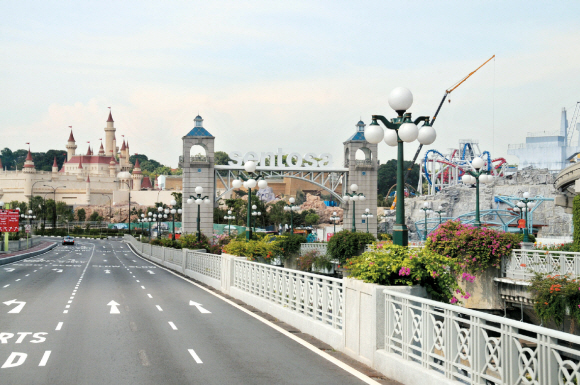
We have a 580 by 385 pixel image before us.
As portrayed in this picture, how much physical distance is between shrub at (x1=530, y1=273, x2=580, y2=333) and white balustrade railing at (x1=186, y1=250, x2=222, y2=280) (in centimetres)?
1189

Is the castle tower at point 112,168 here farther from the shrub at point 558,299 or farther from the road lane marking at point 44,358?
the road lane marking at point 44,358

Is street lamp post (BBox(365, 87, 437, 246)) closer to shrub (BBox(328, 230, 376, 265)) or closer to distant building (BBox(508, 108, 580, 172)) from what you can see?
shrub (BBox(328, 230, 376, 265))

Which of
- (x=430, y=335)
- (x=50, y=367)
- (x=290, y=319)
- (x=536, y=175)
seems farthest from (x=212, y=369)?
(x=536, y=175)

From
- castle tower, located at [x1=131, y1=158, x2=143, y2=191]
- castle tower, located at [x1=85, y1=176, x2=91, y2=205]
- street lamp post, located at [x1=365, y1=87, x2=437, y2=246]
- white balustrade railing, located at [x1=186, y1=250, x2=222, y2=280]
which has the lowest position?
white balustrade railing, located at [x1=186, y1=250, x2=222, y2=280]

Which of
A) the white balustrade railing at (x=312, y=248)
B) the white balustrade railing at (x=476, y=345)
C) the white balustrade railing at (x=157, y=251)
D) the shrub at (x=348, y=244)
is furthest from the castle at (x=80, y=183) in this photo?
the white balustrade railing at (x=476, y=345)

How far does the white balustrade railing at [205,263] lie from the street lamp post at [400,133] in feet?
43.4

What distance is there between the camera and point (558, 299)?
17.9 m

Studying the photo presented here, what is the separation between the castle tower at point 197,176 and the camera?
6150 centimetres

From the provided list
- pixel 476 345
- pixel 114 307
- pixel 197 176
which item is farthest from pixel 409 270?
pixel 197 176

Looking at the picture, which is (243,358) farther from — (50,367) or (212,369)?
(50,367)

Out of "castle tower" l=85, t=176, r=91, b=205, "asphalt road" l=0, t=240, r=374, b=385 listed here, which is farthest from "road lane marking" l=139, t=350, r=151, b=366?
"castle tower" l=85, t=176, r=91, b=205

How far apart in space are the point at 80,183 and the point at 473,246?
165m

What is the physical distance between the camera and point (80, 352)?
37.6 ft

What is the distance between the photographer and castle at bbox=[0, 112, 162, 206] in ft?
552
